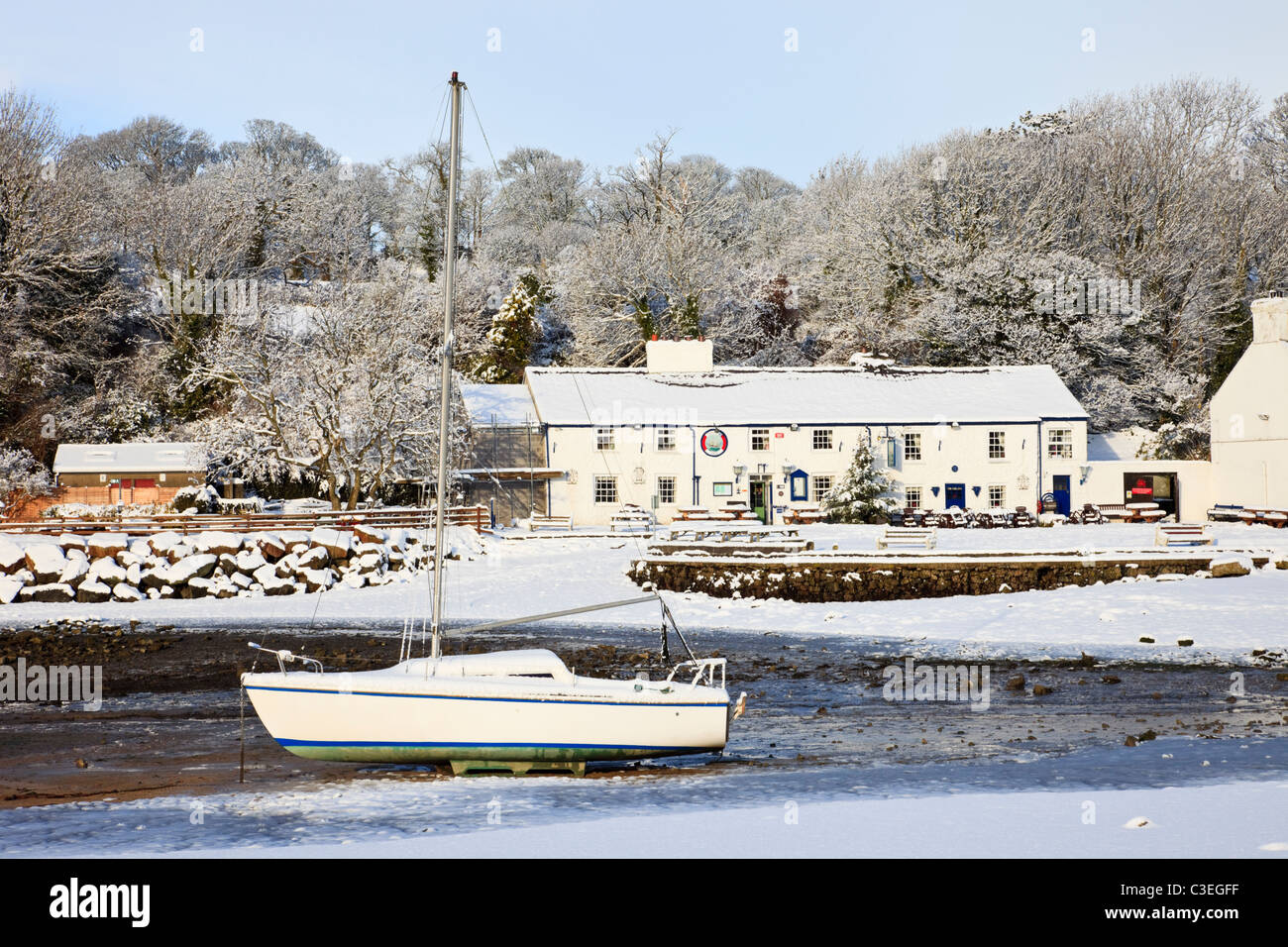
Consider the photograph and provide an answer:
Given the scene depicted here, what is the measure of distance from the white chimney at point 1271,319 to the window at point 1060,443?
866cm

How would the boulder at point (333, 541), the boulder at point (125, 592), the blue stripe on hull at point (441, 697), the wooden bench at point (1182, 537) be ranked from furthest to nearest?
the boulder at point (333, 541), the wooden bench at point (1182, 537), the boulder at point (125, 592), the blue stripe on hull at point (441, 697)

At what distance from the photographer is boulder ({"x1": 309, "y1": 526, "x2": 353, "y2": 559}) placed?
122 ft

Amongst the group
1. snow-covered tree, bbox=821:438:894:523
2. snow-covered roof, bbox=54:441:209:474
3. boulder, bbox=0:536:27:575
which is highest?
snow-covered roof, bbox=54:441:209:474

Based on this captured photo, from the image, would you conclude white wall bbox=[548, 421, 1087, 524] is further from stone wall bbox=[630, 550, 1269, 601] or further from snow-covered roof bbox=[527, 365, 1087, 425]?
stone wall bbox=[630, 550, 1269, 601]

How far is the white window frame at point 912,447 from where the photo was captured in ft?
161

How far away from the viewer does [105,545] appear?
36.4m

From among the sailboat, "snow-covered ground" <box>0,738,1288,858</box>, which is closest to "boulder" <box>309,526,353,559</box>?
the sailboat

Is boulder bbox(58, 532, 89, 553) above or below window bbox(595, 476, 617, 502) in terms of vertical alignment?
below

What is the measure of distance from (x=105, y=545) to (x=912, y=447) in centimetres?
3288

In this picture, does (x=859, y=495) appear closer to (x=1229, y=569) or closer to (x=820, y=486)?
(x=820, y=486)

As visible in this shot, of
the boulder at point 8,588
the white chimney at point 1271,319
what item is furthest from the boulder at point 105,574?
the white chimney at point 1271,319

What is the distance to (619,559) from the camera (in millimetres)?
37094

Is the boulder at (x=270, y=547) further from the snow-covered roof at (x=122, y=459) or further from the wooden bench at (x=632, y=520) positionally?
the wooden bench at (x=632, y=520)

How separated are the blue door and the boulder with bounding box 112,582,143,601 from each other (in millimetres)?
38151
